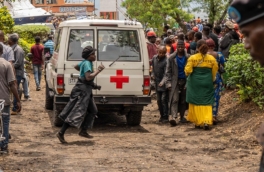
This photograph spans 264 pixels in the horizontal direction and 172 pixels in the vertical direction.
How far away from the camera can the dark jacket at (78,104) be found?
10570 mm

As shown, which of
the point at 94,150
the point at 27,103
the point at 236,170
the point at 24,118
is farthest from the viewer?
the point at 27,103

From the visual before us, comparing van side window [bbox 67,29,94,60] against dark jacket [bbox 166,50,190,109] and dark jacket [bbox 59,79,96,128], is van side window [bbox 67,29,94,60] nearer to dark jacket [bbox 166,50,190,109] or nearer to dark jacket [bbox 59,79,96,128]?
dark jacket [bbox 59,79,96,128]

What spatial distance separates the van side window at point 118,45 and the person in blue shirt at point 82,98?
0.96 meters

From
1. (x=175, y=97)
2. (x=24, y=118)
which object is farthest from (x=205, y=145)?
(x=24, y=118)

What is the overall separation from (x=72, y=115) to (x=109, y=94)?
1225 millimetres

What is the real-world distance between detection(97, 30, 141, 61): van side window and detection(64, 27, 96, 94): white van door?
18 centimetres

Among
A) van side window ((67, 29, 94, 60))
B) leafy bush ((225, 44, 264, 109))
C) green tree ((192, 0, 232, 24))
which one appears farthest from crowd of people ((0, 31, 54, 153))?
green tree ((192, 0, 232, 24))

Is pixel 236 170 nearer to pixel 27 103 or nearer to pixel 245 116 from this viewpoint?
pixel 245 116

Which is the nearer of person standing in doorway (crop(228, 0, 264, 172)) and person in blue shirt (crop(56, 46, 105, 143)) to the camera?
person standing in doorway (crop(228, 0, 264, 172))

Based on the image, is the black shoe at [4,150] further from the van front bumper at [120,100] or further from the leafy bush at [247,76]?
the leafy bush at [247,76]

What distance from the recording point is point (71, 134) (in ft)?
38.0

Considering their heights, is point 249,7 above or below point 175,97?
above

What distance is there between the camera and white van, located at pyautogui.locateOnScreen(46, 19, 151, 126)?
11.5 metres

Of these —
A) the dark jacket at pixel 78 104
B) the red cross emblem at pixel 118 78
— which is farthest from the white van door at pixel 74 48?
the dark jacket at pixel 78 104
